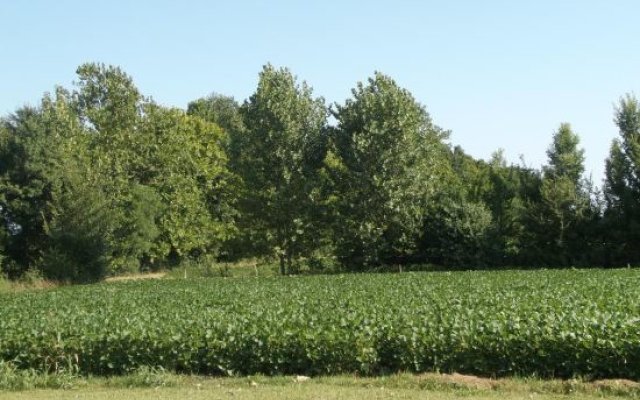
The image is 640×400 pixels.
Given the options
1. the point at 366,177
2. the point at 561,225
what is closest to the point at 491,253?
the point at 561,225

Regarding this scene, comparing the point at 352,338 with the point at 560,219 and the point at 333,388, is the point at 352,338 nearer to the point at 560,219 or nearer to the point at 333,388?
the point at 333,388

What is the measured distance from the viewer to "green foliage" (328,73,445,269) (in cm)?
4100

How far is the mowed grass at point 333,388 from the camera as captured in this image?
33.1 feet

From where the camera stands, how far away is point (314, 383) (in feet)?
37.3

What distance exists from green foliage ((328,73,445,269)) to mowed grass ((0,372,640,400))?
29.2m

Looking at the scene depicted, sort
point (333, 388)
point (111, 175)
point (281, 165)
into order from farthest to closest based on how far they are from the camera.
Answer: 1. point (111, 175)
2. point (281, 165)
3. point (333, 388)

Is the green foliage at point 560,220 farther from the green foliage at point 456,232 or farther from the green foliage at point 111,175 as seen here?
the green foliage at point 111,175

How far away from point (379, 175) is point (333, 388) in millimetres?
30653

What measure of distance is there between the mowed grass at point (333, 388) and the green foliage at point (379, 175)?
95.7 ft

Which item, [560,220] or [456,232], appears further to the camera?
[456,232]

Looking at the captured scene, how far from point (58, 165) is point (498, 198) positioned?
3057 centimetres

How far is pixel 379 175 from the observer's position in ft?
134

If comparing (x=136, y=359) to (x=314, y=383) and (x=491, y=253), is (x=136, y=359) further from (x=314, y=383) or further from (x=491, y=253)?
(x=491, y=253)

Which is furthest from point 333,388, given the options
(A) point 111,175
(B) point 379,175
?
(A) point 111,175
